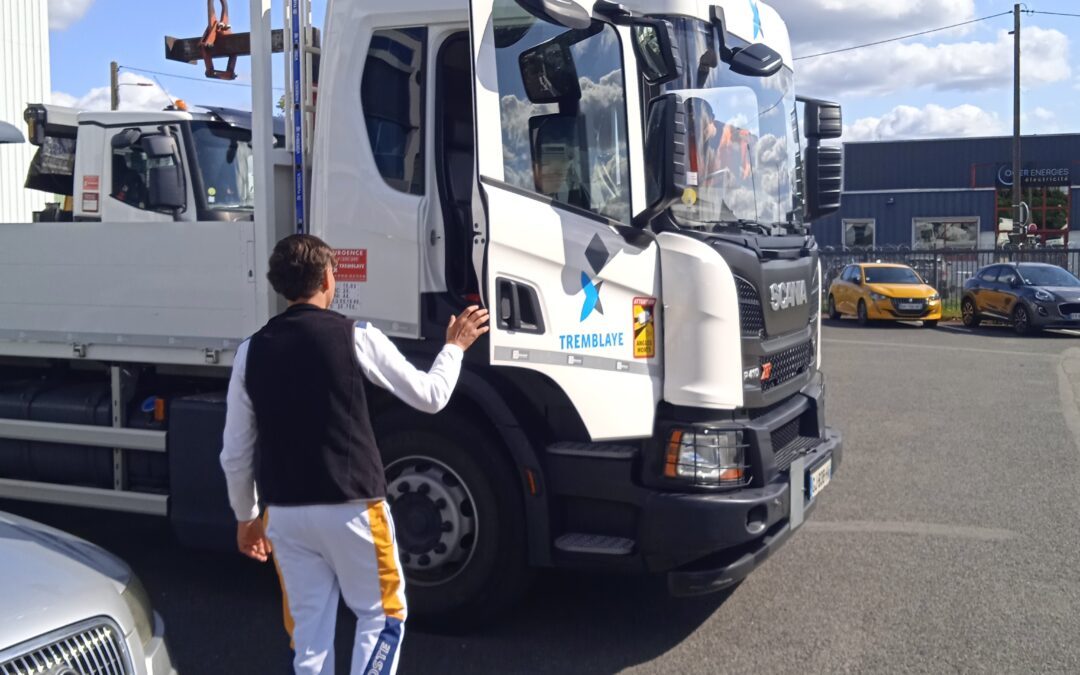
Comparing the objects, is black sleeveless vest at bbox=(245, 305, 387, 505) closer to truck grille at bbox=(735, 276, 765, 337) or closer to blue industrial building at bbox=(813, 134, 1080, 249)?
truck grille at bbox=(735, 276, 765, 337)

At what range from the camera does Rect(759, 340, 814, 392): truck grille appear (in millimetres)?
5053

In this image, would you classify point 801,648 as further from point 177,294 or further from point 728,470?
point 177,294

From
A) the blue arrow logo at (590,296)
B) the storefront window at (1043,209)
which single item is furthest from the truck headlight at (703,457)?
the storefront window at (1043,209)

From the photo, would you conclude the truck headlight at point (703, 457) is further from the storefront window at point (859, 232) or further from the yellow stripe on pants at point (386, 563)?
the storefront window at point (859, 232)

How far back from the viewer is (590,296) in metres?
4.70

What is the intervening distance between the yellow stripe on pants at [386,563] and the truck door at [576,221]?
3.90 ft

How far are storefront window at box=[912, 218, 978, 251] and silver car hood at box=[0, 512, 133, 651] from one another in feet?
162

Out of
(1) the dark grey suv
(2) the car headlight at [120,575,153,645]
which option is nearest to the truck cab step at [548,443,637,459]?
(2) the car headlight at [120,575,153,645]

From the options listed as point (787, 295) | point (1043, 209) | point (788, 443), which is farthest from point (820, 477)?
point (1043, 209)

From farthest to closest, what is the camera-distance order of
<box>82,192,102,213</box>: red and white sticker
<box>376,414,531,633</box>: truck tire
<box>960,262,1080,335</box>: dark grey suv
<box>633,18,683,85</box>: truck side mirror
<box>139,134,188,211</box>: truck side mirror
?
<box>960,262,1080,335</box>: dark grey suv < <box>82,192,102,213</box>: red and white sticker < <box>139,134,188,211</box>: truck side mirror < <box>376,414,531,633</box>: truck tire < <box>633,18,683,85</box>: truck side mirror

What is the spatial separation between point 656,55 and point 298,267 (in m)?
2.11

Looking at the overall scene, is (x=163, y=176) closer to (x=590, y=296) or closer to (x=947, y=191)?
(x=590, y=296)

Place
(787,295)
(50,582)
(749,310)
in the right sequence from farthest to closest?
1. (787,295)
2. (749,310)
3. (50,582)

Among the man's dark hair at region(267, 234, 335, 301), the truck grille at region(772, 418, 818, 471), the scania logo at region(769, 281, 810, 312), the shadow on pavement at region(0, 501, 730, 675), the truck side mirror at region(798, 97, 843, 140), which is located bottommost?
the shadow on pavement at region(0, 501, 730, 675)
